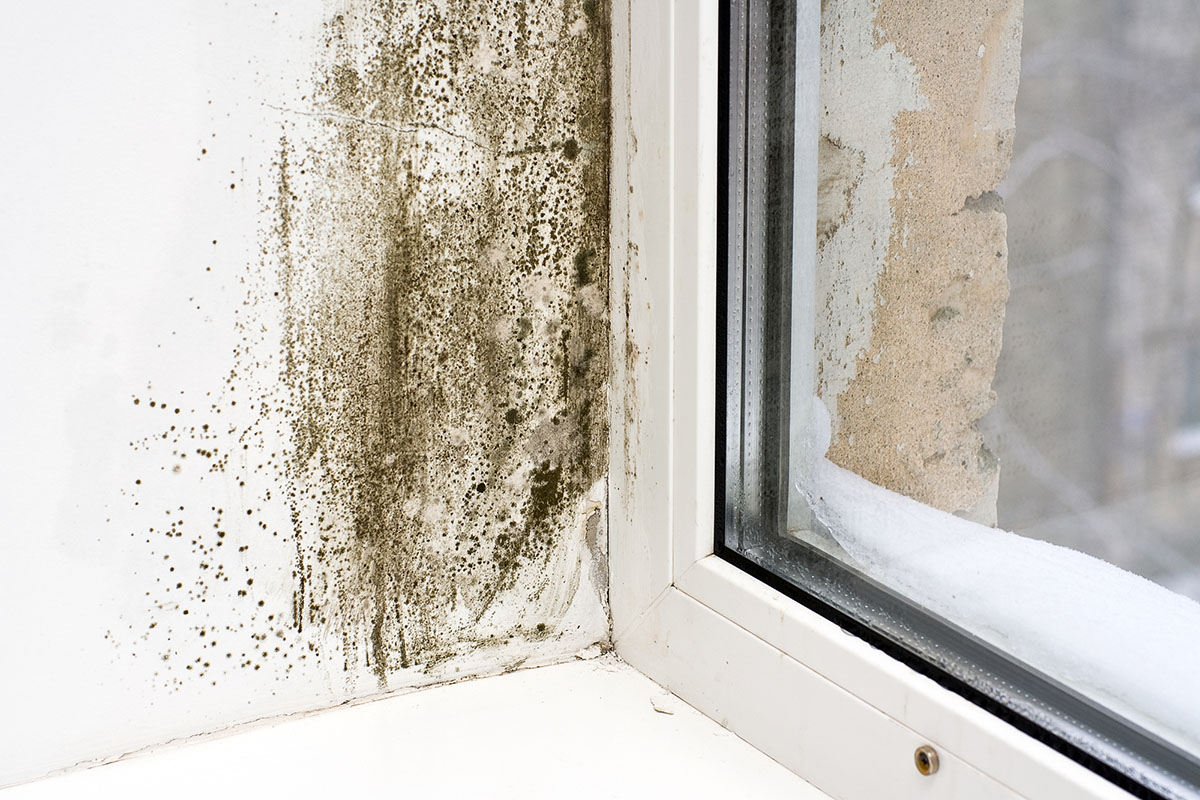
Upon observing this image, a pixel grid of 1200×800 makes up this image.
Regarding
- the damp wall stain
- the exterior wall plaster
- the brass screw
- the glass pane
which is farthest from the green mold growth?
the brass screw

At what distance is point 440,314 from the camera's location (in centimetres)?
109

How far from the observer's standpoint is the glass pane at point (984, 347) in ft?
2.43

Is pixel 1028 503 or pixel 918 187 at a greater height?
pixel 918 187

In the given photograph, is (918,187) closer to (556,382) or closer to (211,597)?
(556,382)

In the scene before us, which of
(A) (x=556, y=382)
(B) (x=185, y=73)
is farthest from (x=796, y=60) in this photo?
(B) (x=185, y=73)

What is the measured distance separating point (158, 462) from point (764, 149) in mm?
683

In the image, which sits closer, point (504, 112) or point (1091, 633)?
point (1091, 633)

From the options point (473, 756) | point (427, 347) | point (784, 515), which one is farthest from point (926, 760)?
point (427, 347)

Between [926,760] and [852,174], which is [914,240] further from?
[926,760]

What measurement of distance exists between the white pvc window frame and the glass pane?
0.09 feet

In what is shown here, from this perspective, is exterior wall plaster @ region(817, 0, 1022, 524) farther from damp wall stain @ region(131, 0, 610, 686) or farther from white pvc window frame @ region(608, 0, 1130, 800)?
damp wall stain @ region(131, 0, 610, 686)

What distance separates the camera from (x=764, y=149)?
3.36ft

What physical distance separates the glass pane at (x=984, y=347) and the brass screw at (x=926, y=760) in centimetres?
6

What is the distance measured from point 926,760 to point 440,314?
0.65 meters
